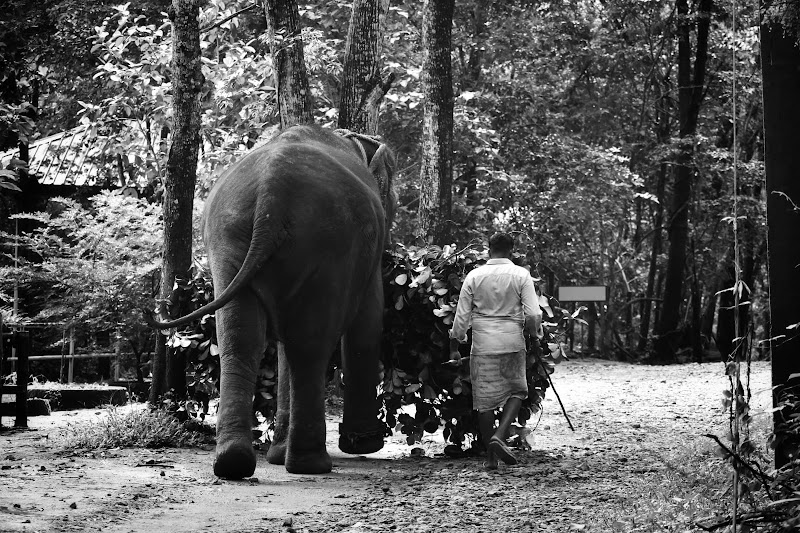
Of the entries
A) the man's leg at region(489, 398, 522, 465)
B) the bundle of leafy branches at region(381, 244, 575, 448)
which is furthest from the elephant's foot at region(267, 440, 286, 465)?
the man's leg at region(489, 398, 522, 465)

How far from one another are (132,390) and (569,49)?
16147mm

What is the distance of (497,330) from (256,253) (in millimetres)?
2298

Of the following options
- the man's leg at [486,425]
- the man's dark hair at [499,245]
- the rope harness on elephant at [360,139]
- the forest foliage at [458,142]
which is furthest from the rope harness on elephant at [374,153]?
the man's leg at [486,425]

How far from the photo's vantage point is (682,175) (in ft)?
91.6

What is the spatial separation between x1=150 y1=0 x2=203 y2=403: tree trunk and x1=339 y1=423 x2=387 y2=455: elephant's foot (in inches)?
107

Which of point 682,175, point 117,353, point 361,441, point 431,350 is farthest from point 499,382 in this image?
point 682,175

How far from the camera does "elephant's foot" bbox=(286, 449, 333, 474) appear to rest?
8.45 metres

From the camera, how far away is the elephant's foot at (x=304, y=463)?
333 inches

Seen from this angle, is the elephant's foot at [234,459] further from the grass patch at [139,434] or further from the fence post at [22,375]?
the fence post at [22,375]

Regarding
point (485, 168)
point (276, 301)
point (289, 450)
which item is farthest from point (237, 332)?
point (485, 168)

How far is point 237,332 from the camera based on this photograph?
322 inches

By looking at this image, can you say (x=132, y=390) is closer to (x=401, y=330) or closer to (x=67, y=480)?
(x=401, y=330)

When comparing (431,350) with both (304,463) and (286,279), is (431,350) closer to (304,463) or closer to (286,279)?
(304,463)

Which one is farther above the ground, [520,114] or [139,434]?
[520,114]
